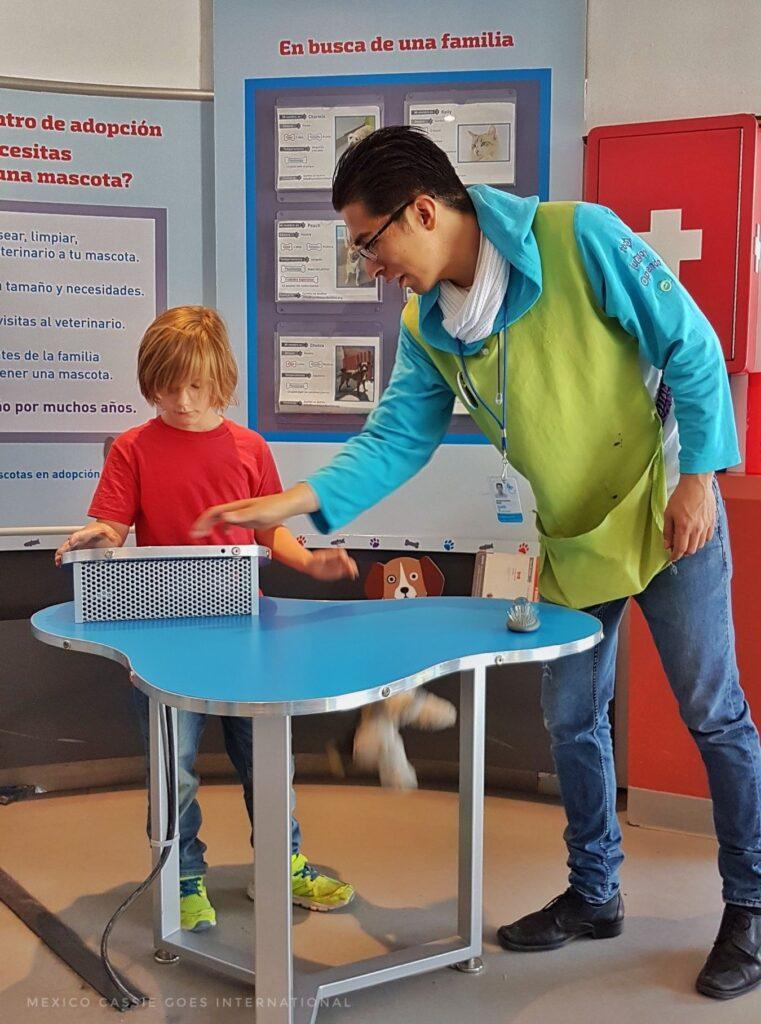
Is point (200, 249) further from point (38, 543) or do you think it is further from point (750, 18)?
point (750, 18)

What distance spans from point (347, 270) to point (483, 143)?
0.46 m

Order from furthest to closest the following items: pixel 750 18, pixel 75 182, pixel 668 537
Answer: pixel 75 182
pixel 750 18
pixel 668 537

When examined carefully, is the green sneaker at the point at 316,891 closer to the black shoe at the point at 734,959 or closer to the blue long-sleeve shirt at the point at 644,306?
the black shoe at the point at 734,959

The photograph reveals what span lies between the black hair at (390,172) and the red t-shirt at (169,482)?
0.66 metres

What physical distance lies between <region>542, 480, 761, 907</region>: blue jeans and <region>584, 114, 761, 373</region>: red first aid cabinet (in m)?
0.88

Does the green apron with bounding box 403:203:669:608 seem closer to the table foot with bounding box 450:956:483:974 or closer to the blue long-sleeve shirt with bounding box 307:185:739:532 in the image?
the blue long-sleeve shirt with bounding box 307:185:739:532

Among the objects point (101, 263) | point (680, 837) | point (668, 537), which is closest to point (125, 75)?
point (101, 263)

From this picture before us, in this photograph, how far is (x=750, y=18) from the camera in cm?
266

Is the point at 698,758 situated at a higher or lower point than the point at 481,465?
lower

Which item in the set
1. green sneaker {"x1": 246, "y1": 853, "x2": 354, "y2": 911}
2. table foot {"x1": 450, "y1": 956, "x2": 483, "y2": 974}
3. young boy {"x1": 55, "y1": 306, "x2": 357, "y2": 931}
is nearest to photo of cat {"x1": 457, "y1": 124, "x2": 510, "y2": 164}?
young boy {"x1": 55, "y1": 306, "x2": 357, "y2": 931}

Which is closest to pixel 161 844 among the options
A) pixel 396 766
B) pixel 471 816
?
pixel 396 766

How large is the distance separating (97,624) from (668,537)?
939mm

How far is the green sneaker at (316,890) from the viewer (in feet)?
7.54

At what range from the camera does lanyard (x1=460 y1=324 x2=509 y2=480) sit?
6.00ft
